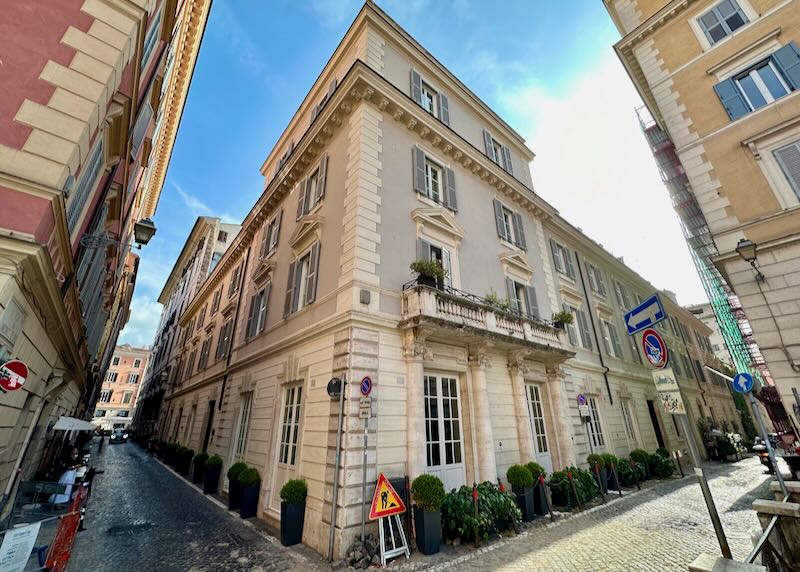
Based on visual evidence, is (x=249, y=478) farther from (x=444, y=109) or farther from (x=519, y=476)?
(x=444, y=109)

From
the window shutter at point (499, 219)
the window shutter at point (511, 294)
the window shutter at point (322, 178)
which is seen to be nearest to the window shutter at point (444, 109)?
the window shutter at point (499, 219)

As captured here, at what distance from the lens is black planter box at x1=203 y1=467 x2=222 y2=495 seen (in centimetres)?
1130

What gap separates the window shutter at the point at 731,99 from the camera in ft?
32.0

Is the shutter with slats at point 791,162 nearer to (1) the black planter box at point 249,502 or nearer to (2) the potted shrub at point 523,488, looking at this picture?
(2) the potted shrub at point 523,488

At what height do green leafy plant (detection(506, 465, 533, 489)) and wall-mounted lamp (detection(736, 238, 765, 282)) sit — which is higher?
wall-mounted lamp (detection(736, 238, 765, 282))

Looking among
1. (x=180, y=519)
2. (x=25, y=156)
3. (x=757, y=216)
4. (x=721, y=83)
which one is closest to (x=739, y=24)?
(x=721, y=83)

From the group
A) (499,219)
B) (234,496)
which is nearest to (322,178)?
(499,219)

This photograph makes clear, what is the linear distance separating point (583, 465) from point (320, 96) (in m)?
17.0

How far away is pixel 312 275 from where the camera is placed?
31.0ft

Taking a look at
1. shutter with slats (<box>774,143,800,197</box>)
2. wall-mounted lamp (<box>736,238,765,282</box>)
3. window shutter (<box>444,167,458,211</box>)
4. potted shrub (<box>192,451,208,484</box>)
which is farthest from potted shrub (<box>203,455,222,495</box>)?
shutter with slats (<box>774,143,800,197</box>)

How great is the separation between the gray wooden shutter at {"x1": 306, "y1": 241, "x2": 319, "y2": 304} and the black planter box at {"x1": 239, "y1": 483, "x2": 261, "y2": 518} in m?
5.14

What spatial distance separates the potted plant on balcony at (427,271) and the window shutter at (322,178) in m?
4.16

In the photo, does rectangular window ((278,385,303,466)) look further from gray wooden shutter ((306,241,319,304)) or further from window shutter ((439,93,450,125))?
window shutter ((439,93,450,125))

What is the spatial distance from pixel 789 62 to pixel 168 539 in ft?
64.7
